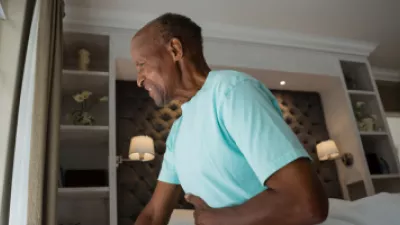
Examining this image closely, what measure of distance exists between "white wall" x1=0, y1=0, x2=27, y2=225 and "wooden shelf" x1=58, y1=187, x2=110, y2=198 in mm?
716

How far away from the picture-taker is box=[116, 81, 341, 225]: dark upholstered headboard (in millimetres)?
2984

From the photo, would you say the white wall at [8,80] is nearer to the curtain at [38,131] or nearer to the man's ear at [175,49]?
the curtain at [38,131]

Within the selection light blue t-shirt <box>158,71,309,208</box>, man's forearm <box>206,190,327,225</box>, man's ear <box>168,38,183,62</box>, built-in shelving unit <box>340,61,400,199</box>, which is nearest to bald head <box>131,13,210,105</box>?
man's ear <box>168,38,183,62</box>

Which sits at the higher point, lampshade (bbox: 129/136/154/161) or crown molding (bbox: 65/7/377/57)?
crown molding (bbox: 65/7/377/57)

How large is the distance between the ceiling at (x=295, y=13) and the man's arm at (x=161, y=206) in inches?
88.0

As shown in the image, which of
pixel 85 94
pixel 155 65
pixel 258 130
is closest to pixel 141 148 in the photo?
pixel 85 94

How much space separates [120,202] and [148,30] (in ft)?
7.12

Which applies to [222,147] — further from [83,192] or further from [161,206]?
[83,192]

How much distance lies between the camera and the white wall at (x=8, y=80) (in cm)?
174

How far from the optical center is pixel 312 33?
368 centimetres

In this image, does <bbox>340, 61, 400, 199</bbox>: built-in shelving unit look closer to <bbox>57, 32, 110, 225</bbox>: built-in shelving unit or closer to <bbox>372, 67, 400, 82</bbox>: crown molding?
<bbox>372, 67, 400, 82</bbox>: crown molding

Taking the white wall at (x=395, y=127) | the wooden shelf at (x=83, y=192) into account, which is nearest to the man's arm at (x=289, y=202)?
the wooden shelf at (x=83, y=192)

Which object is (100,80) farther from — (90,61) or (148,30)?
(148,30)

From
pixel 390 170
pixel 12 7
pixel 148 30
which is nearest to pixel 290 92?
pixel 390 170
